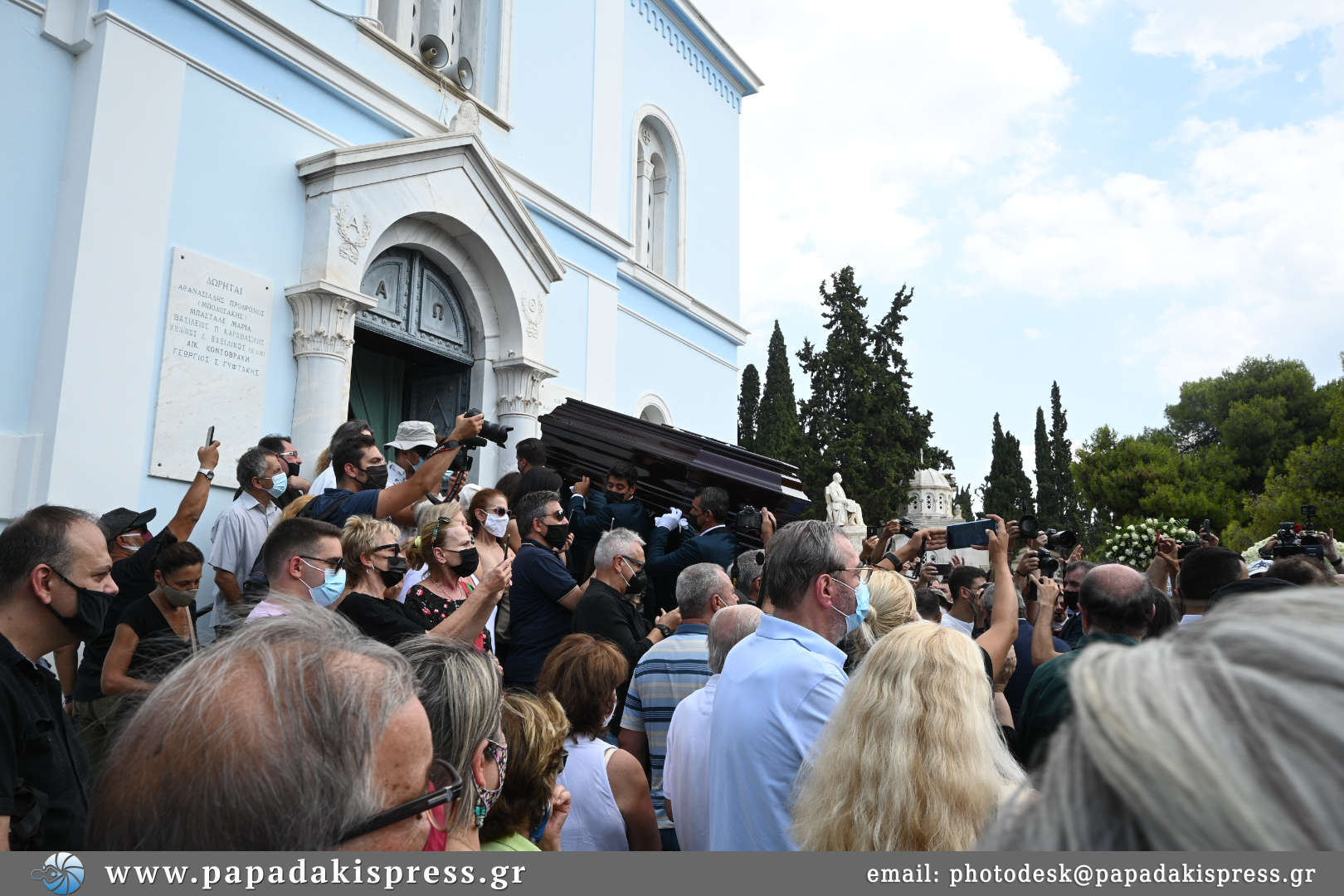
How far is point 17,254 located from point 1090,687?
7.78 metres

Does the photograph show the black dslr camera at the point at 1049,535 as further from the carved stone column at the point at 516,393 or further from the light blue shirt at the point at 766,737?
the carved stone column at the point at 516,393

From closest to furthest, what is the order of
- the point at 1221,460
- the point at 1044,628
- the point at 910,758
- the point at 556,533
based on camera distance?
the point at 910,758 < the point at 1044,628 < the point at 556,533 < the point at 1221,460

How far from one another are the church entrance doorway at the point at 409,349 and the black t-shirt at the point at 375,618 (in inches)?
228

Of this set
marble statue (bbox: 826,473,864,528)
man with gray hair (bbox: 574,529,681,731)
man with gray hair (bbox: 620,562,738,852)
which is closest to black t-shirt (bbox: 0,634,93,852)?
man with gray hair (bbox: 620,562,738,852)

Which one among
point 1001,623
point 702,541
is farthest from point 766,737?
point 702,541

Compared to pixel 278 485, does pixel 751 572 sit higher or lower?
lower

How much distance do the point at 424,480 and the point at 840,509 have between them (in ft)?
56.8

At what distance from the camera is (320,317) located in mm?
7941

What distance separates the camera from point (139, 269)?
674 cm

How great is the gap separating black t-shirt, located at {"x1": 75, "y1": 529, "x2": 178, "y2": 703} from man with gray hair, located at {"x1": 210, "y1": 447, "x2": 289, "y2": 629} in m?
0.59

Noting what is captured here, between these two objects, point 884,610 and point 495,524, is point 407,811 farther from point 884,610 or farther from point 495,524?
point 495,524

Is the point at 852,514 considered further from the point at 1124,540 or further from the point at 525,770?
the point at 525,770

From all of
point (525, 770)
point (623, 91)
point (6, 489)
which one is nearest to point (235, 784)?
point (525, 770)

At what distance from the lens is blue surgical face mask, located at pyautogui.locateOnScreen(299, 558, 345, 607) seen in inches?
149
